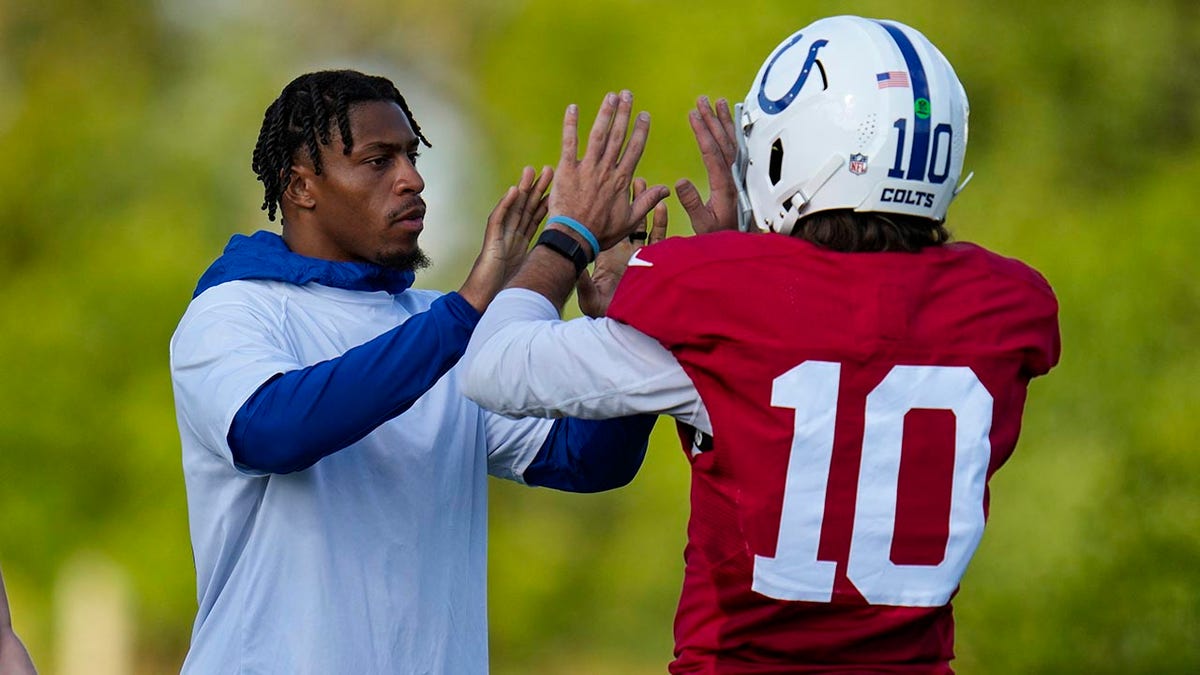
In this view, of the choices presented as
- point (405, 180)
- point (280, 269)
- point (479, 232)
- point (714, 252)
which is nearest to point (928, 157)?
point (714, 252)

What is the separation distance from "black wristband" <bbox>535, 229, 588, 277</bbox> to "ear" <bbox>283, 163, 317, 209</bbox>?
28.8 inches

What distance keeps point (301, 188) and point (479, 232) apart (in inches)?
179

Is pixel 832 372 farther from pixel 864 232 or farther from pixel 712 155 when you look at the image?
pixel 712 155

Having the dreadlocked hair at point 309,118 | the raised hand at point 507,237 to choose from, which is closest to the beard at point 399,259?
the dreadlocked hair at point 309,118

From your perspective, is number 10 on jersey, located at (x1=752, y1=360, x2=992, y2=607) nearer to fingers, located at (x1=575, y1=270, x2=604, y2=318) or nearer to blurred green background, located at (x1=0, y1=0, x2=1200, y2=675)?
fingers, located at (x1=575, y1=270, x2=604, y2=318)

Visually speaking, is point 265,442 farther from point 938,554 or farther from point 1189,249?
point 1189,249

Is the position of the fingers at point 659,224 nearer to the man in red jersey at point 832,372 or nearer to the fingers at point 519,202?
the fingers at point 519,202

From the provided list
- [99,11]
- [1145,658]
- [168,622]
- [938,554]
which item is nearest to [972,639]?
[1145,658]

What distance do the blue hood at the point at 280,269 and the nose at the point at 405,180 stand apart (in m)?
0.17

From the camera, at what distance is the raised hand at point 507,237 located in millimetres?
2674

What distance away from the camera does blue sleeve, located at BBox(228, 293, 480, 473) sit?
252 cm

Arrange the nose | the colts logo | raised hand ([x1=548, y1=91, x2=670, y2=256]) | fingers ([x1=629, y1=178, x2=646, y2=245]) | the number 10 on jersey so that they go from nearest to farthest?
the number 10 on jersey < the colts logo < raised hand ([x1=548, y1=91, x2=670, y2=256]) < fingers ([x1=629, y1=178, x2=646, y2=245]) < the nose

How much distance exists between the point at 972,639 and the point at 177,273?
4331 millimetres

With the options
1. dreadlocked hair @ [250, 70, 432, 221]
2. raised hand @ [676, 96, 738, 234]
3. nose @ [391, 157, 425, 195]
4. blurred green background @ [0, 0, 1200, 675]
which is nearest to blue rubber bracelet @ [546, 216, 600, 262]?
raised hand @ [676, 96, 738, 234]
